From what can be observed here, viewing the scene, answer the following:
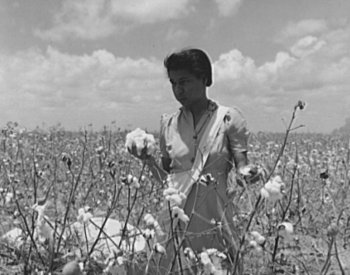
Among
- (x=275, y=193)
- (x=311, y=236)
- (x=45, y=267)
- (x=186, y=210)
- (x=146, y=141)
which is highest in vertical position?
(x=146, y=141)

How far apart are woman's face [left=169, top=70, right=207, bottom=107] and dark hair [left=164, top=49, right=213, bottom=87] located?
0.06ft

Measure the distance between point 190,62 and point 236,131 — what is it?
0.99 ft

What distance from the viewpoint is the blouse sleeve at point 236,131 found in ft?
5.76

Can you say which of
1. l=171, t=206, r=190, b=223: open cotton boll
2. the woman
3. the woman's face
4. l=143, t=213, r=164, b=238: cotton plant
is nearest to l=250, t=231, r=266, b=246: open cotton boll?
l=171, t=206, r=190, b=223: open cotton boll

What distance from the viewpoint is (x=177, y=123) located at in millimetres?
1895

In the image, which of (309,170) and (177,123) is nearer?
(177,123)

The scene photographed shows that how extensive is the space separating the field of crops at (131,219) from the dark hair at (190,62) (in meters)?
0.41

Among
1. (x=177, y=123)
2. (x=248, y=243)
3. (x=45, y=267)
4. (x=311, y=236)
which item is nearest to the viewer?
(x=248, y=243)

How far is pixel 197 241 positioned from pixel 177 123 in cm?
46

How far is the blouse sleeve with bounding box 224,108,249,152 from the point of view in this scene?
1757mm

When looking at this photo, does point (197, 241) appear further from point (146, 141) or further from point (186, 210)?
point (146, 141)

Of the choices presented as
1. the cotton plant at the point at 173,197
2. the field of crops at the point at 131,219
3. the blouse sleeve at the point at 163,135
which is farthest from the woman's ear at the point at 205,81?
the cotton plant at the point at 173,197

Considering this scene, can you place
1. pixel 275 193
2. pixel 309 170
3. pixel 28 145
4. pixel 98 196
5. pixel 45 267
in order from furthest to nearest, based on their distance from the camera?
pixel 28 145, pixel 309 170, pixel 98 196, pixel 45 267, pixel 275 193

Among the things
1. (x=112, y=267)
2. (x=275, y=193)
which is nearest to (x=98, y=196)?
(x=112, y=267)
